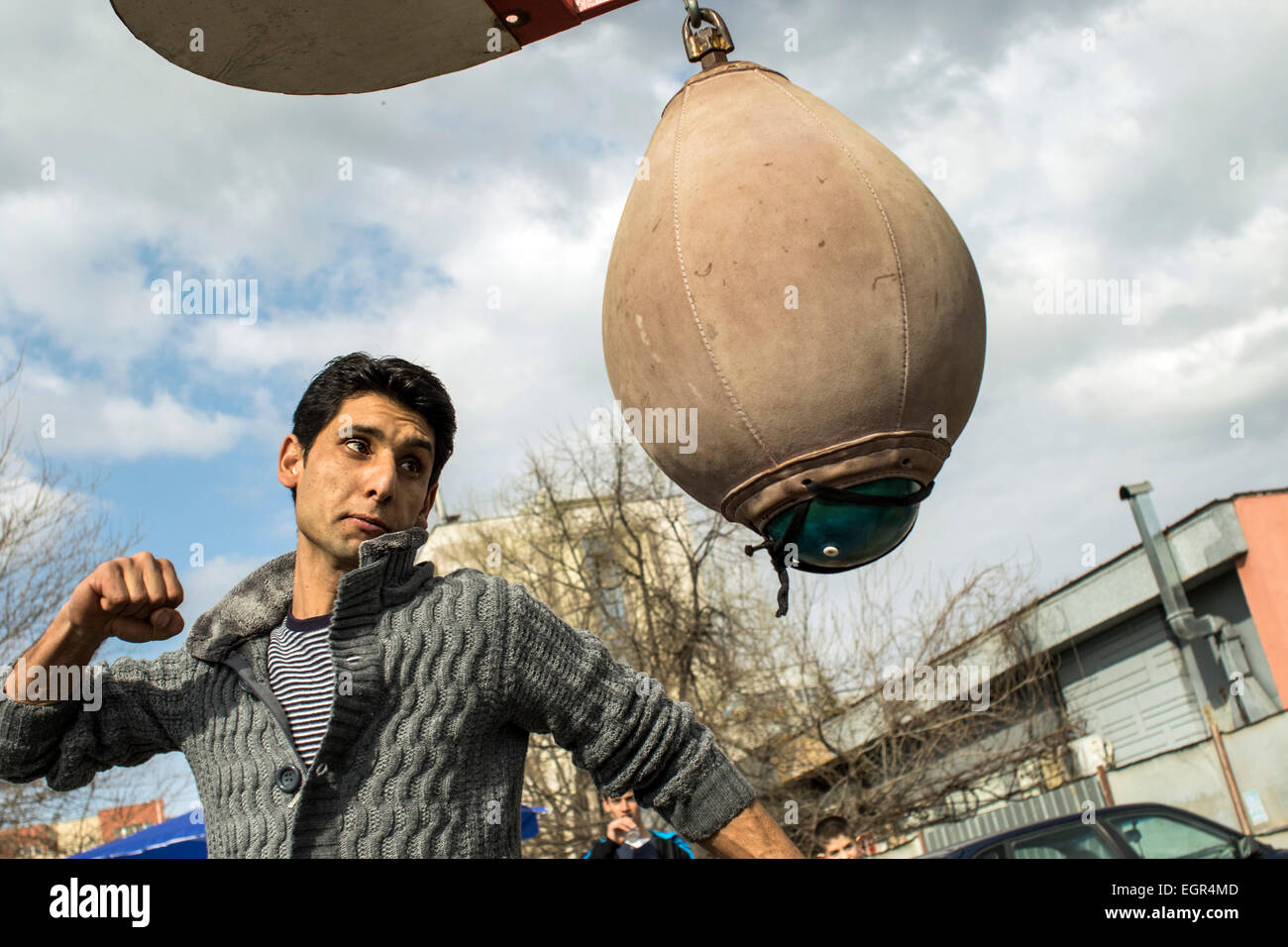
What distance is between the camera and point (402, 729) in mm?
1610

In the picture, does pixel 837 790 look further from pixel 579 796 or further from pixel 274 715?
pixel 274 715

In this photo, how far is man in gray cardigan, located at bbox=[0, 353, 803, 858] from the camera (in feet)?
5.18

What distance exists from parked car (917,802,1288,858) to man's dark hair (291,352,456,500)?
526 centimetres

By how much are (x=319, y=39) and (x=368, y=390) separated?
69 cm

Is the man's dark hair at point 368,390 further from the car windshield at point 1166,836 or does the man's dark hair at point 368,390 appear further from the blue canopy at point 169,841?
the car windshield at point 1166,836

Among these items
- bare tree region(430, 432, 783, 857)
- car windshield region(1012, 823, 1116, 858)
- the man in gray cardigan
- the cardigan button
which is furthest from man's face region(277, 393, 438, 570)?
bare tree region(430, 432, 783, 857)

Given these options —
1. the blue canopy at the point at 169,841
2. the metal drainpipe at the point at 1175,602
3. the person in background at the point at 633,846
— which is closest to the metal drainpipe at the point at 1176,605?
the metal drainpipe at the point at 1175,602

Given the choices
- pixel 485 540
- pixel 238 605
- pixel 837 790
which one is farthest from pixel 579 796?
pixel 238 605

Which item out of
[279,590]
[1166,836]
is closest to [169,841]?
[279,590]

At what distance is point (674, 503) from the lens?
56.7 feet

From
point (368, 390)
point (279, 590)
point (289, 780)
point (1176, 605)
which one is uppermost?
point (1176, 605)

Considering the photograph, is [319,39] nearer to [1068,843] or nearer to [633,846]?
[633,846]

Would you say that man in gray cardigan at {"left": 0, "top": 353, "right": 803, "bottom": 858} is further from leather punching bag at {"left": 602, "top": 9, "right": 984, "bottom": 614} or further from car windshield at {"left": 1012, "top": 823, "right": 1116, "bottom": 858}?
car windshield at {"left": 1012, "top": 823, "right": 1116, "bottom": 858}

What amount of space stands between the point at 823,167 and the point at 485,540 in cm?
1773
